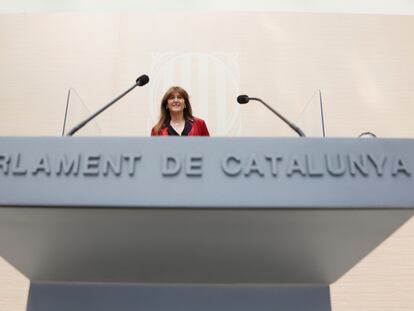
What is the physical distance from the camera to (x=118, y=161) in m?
1.10

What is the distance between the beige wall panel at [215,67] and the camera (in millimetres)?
3348

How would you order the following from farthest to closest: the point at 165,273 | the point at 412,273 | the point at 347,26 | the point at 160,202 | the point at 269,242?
the point at 347,26 → the point at 412,273 → the point at 165,273 → the point at 269,242 → the point at 160,202

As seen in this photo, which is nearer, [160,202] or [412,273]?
[160,202]

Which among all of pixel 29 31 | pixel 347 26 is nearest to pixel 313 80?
pixel 347 26

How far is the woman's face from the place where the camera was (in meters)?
2.30

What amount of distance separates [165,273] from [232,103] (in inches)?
81.8

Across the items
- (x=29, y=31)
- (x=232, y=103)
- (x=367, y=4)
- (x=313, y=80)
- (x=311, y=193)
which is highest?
(x=367, y=4)

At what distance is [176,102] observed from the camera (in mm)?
2309

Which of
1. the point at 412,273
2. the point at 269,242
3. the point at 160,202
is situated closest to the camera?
the point at 160,202

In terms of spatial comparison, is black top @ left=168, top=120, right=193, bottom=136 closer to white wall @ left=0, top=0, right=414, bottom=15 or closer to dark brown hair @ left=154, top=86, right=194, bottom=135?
dark brown hair @ left=154, top=86, right=194, bottom=135

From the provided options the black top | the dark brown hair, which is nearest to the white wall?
the dark brown hair

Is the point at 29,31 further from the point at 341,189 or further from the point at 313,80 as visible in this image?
the point at 341,189

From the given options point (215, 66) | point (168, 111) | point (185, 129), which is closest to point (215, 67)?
point (215, 66)

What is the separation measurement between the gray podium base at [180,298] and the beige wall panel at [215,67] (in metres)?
1.78
